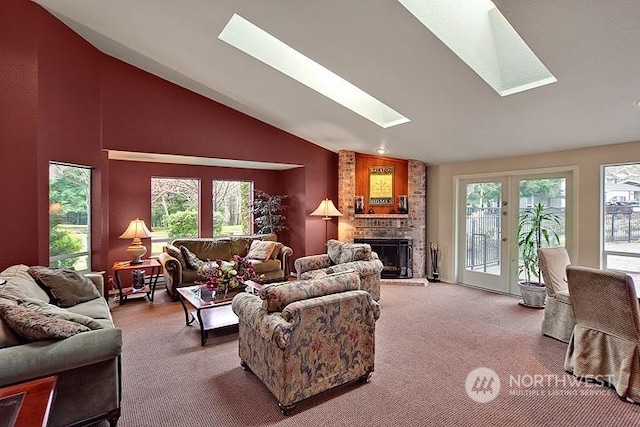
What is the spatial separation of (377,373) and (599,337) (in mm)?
1861

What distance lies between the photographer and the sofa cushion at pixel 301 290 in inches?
96.8

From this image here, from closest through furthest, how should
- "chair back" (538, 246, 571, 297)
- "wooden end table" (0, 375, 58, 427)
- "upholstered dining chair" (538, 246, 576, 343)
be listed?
"wooden end table" (0, 375, 58, 427)
"upholstered dining chair" (538, 246, 576, 343)
"chair back" (538, 246, 571, 297)

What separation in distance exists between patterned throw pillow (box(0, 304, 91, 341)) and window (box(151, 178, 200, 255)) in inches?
162

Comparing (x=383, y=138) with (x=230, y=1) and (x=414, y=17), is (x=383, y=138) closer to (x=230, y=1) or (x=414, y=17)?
(x=414, y=17)

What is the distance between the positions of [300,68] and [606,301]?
154 inches

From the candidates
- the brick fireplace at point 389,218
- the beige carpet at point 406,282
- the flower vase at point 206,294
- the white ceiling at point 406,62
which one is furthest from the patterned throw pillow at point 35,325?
the brick fireplace at point 389,218

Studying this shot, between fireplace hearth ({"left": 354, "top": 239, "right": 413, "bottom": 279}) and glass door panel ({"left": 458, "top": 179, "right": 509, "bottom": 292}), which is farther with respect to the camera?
fireplace hearth ({"left": 354, "top": 239, "right": 413, "bottom": 279})

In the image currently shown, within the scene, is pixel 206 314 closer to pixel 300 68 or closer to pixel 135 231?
pixel 135 231

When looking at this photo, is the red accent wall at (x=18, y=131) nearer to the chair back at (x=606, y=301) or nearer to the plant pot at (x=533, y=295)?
the chair back at (x=606, y=301)

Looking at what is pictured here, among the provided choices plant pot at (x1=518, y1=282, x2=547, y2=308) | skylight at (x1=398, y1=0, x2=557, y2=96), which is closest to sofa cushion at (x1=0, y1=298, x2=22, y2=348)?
skylight at (x1=398, y1=0, x2=557, y2=96)

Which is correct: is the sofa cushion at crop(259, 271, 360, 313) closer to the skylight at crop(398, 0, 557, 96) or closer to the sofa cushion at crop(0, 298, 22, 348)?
the sofa cushion at crop(0, 298, 22, 348)

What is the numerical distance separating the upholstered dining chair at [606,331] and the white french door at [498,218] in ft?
7.90

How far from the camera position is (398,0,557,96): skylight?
2.83 meters
